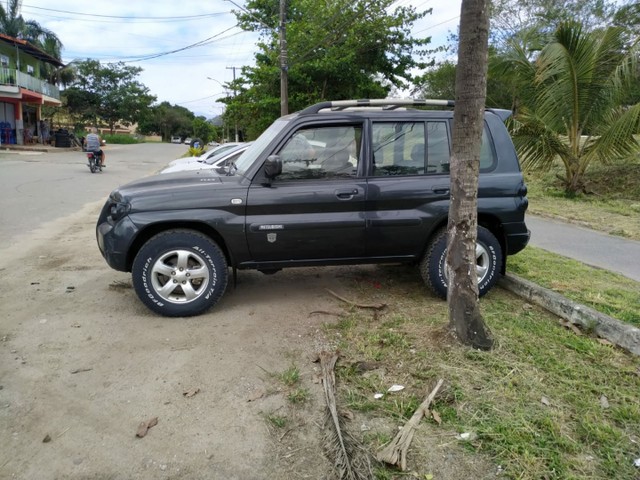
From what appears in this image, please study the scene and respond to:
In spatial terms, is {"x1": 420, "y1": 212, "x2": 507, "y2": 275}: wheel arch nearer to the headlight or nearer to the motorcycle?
the headlight

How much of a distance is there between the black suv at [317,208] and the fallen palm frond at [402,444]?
1956 mm

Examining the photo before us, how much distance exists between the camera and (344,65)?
1862cm

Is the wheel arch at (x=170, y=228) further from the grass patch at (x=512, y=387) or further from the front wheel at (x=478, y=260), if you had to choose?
the front wheel at (x=478, y=260)

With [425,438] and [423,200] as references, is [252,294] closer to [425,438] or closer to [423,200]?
[423,200]

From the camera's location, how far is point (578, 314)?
4238 millimetres

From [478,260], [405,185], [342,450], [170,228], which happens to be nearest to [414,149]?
[405,185]

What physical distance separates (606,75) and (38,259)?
11312 mm

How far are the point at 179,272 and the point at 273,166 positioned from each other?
1221 mm

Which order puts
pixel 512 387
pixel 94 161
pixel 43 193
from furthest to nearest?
pixel 94 161 < pixel 43 193 < pixel 512 387

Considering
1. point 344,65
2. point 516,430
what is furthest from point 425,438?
point 344,65

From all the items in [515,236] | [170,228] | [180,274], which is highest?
[170,228]

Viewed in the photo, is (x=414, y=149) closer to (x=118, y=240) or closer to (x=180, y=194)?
(x=180, y=194)

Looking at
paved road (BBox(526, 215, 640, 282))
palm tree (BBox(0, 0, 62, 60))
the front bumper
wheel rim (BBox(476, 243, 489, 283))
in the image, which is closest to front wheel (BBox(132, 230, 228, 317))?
the front bumper

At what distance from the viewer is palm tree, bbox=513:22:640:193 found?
34.7 feet
